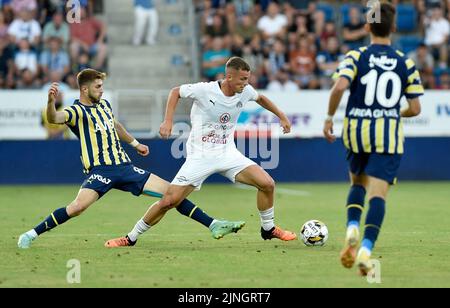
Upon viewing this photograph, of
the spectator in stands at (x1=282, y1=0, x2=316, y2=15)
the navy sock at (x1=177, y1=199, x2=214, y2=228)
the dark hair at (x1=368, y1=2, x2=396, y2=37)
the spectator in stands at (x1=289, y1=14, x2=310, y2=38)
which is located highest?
the dark hair at (x1=368, y1=2, x2=396, y2=37)

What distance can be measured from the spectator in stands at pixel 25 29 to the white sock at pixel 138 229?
38.4ft

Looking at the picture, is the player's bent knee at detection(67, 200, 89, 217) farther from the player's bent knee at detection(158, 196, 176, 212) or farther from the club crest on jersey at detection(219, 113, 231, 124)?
the club crest on jersey at detection(219, 113, 231, 124)

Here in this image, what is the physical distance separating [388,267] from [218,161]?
238 cm

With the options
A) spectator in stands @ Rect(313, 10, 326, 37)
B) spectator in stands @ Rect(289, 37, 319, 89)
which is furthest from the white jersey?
spectator in stands @ Rect(313, 10, 326, 37)

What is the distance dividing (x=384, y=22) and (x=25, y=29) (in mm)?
14497

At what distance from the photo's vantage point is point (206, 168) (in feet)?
33.3

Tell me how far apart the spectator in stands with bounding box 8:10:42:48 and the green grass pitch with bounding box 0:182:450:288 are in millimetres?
6028

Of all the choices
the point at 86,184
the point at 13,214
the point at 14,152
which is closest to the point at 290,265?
the point at 86,184

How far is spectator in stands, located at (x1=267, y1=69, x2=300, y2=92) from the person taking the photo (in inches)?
842

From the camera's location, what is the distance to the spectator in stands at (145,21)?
73.4ft

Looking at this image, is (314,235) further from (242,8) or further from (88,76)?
(242,8)

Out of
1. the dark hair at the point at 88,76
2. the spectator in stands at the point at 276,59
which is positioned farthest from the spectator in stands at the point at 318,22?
the dark hair at the point at 88,76

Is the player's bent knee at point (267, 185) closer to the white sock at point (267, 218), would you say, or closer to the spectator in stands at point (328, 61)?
the white sock at point (267, 218)
